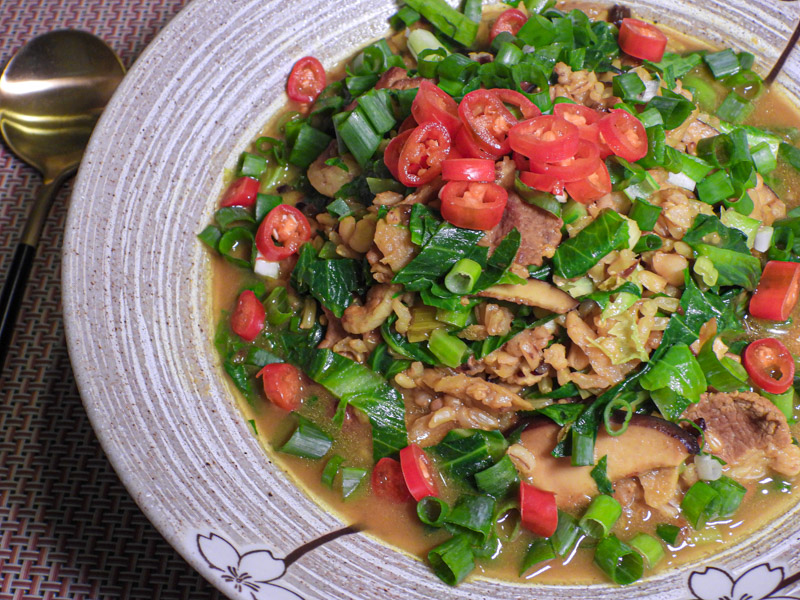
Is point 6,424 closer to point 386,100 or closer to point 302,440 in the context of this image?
point 302,440

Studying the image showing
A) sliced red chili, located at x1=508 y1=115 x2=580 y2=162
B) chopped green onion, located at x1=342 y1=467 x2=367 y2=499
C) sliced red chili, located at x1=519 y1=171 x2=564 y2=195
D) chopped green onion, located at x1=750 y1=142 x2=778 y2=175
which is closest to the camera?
sliced red chili, located at x1=508 y1=115 x2=580 y2=162

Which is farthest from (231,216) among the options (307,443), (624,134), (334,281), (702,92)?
(702,92)

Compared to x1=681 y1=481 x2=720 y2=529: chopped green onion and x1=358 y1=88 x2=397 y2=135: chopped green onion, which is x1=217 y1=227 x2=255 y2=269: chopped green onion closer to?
x1=358 y1=88 x2=397 y2=135: chopped green onion

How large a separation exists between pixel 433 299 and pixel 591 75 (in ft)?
5.73

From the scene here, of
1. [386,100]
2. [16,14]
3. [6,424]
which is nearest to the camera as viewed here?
[386,100]

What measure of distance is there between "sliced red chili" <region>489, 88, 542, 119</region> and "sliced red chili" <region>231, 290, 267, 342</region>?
1.76 m

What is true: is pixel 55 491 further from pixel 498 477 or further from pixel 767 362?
pixel 767 362

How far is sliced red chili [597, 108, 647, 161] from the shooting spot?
3.30 meters

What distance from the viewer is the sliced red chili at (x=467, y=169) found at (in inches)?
119

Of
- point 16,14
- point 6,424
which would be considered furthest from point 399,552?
point 16,14

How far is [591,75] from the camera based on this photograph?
383 centimetres

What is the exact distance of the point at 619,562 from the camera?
3209 mm

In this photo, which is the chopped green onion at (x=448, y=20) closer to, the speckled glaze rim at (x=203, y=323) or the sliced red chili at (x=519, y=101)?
the speckled glaze rim at (x=203, y=323)

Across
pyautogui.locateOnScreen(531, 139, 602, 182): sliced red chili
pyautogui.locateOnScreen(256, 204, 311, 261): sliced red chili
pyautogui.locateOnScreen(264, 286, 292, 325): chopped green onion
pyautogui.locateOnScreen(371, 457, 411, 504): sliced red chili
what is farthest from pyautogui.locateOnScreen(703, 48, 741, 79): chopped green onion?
pyautogui.locateOnScreen(371, 457, 411, 504): sliced red chili
